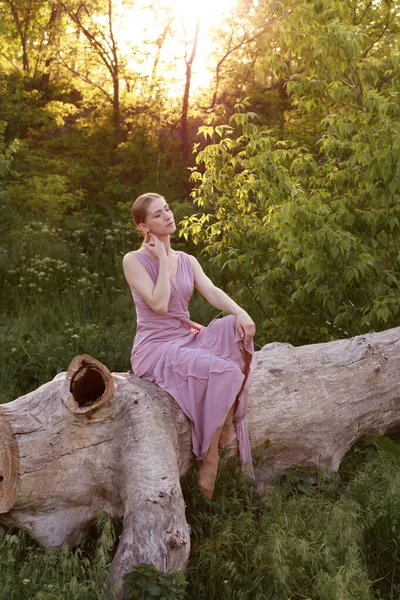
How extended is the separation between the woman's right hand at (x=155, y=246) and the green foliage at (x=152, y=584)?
77.6 inches

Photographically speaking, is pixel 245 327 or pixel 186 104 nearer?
pixel 245 327

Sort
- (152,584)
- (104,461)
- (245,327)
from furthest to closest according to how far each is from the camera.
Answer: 1. (245,327)
2. (104,461)
3. (152,584)

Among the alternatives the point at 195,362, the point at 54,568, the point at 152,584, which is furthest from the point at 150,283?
the point at 152,584

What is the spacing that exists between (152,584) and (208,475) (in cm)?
108

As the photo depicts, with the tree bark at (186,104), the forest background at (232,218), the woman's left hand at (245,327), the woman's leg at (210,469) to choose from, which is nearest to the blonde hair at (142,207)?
the woman's left hand at (245,327)

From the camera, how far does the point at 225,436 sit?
459 cm

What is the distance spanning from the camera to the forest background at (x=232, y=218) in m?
3.90

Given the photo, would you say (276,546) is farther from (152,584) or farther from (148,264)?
(148,264)

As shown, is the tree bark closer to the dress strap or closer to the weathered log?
the dress strap

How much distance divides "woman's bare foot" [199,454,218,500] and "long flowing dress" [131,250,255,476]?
0.27 feet

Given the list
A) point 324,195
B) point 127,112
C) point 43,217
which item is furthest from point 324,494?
point 127,112

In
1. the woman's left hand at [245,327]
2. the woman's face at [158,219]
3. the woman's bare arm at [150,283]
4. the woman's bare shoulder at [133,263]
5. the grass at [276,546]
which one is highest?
the woman's face at [158,219]

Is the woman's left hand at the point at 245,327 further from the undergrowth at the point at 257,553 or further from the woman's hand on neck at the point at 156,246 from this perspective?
the undergrowth at the point at 257,553

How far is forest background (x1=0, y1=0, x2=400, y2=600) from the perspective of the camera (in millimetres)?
3902
